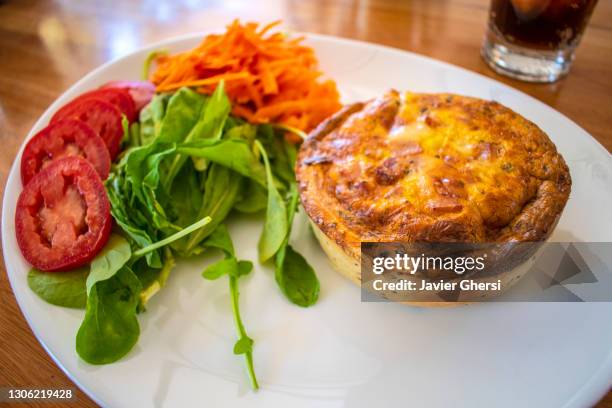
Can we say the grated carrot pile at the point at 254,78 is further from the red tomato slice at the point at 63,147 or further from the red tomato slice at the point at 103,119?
the red tomato slice at the point at 63,147

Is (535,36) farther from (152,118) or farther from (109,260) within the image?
(109,260)

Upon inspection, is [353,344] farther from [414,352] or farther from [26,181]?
[26,181]

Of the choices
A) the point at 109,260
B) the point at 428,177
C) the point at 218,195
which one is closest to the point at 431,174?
the point at 428,177

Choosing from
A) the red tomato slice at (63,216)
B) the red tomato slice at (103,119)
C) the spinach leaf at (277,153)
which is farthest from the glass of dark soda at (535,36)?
the red tomato slice at (63,216)

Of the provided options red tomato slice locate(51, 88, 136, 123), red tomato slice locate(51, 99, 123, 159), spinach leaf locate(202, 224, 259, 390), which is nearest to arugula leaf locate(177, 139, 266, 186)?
spinach leaf locate(202, 224, 259, 390)

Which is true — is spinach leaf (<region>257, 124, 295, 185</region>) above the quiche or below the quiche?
below

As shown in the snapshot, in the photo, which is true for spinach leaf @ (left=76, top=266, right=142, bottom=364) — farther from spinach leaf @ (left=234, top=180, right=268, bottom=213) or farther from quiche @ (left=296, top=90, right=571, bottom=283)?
quiche @ (left=296, top=90, right=571, bottom=283)

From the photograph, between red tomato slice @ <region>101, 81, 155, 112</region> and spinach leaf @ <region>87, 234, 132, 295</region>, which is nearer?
spinach leaf @ <region>87, 234, 132, 295</region>
